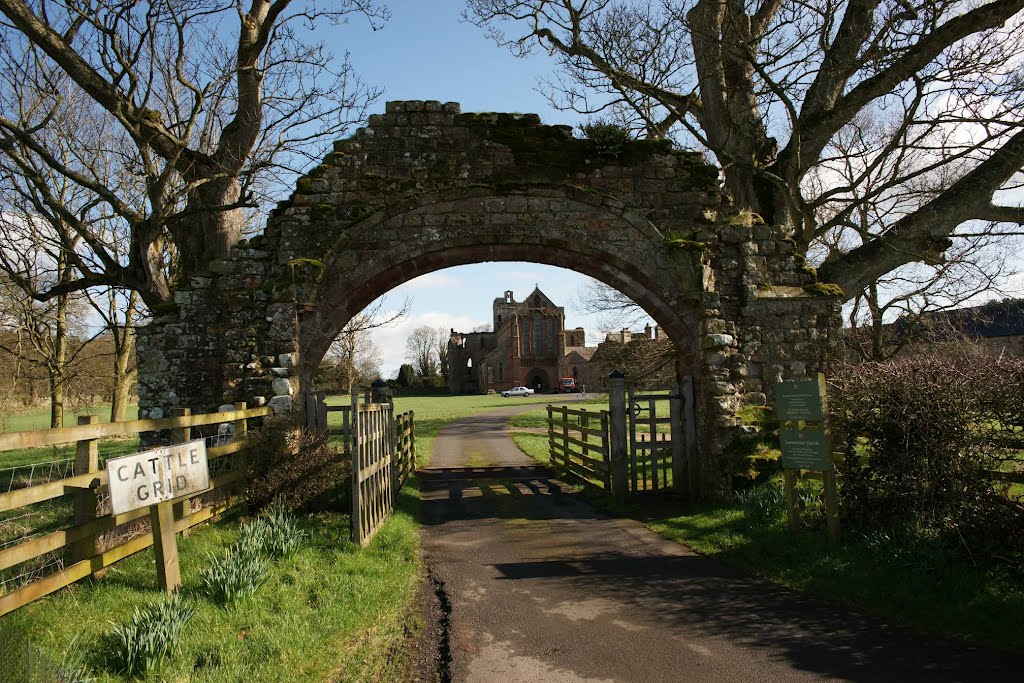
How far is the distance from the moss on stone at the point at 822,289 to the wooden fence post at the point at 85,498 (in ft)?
29.4

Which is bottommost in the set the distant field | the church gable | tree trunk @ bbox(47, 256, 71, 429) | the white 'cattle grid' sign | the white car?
the white car

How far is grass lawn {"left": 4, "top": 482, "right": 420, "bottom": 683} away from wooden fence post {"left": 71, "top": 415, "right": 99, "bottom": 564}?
0.26m

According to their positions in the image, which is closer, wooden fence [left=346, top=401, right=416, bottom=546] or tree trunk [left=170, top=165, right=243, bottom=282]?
wooden fence [left=346, top=401, right=416, bottom=546]

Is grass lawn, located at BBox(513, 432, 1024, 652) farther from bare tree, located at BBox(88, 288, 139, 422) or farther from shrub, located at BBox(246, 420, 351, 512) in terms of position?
bare tree, located at BBox(88, 288, 139, 422)

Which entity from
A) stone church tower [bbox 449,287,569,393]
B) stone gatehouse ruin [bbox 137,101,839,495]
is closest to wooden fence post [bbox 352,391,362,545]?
stone gatehouse ruin [bbox 137,101,839,495]

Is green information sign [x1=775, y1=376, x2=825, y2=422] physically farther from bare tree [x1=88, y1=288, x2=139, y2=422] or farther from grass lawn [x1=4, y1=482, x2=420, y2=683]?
bare tree [x1=88, y1=288, x2=139, y2=422]

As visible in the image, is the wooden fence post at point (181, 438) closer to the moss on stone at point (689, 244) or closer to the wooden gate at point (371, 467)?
the wooden gate at point (371, 467)

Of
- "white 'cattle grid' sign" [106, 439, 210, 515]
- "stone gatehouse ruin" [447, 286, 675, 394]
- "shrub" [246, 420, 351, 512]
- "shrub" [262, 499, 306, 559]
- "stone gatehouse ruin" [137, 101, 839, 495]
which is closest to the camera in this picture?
"white 'cattle grid' sign" [106, 439, 210, 515]

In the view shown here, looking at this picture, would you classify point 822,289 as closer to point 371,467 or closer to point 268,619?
point 371,467

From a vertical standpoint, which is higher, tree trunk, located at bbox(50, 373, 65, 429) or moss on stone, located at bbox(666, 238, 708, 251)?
moss on stone, located at bbox(666, 238, 708, 251)

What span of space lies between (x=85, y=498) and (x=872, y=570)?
19.6 ft

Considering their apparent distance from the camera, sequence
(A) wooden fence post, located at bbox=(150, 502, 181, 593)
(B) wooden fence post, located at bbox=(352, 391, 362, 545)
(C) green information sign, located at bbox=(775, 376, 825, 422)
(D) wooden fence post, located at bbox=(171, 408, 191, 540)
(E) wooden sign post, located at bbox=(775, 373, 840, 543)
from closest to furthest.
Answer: (A) wooden fence post, located at bbox=(150, 502, 181, 593), (D) wooden fence post, located at bbox=(171, 408, 191, 540), (E) wooden sign post, located at bbox=(775, 373, 840, 543), (C) green information sign, located at bbox=(775, 376, 825, 422), (B) wooden fence post, located at bbox=(352, 391, 362, 545)

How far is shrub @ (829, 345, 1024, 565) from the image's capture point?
5.20m

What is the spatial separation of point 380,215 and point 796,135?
6.76 metres
